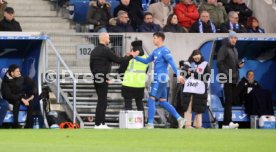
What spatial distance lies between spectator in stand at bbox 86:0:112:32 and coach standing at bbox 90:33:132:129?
14.6 ft

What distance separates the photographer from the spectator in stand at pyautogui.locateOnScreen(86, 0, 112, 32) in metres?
28.3

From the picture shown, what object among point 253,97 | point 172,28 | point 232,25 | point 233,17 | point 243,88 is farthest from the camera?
point 232,25

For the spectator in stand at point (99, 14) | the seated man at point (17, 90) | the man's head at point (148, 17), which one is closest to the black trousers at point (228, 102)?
the man's head at point (148, 17)

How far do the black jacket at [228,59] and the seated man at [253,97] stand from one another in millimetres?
1058

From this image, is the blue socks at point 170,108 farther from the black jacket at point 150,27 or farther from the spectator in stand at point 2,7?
the spectator in stand at point 2,7

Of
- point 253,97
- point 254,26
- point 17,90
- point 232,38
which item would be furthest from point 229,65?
point 17,90

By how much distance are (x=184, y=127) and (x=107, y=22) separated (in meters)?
4.43

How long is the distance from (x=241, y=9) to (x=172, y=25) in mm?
3138

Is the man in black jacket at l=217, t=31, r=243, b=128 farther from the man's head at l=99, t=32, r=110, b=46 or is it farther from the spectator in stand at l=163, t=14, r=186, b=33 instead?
the man's head at l=99, t=32, r=110, b=46

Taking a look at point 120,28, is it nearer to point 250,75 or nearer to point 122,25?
point 122,25

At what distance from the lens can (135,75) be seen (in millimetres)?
24984

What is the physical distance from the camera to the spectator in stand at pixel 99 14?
28.3 metres

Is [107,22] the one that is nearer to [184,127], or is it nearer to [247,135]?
[184,127]

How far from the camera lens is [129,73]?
25016mm
